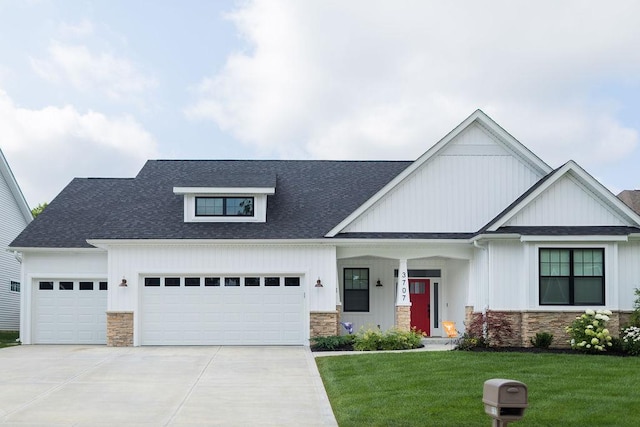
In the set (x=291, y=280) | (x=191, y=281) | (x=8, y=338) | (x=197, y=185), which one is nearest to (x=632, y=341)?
(x=291, y=280)

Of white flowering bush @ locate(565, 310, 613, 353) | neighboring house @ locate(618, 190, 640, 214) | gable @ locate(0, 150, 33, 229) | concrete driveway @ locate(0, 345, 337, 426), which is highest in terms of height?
neighboring house @ locate(618, 190, 640, 214)

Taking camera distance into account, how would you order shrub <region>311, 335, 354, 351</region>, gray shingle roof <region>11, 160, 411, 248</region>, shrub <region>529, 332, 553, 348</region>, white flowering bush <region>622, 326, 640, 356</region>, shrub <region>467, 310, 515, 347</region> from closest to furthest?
white flowering bush <region>622, 326, 640, 356</region>
shrub <region>467, 310, 515, 347</region>
shrub <region>529, 332, 553, 348</region>
shrub <region>311, 335, 354, 351</region>
gray shingle roof <region>11, 160, 411, 248</region>

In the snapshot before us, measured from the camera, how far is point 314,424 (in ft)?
41.4

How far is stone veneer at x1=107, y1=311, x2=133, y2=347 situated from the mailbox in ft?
55.7

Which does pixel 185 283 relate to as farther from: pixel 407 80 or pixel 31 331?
pixel 407 80

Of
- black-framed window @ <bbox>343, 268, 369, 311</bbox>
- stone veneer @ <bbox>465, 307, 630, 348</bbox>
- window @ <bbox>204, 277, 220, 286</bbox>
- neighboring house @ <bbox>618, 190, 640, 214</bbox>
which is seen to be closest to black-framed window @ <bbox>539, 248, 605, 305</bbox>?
stone veneer @ <bbox>465, 307, 630, 348</bbox>

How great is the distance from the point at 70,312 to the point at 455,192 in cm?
1353

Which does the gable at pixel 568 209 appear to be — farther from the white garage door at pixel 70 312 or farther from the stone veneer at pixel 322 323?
the white garage door at pixel 70 312

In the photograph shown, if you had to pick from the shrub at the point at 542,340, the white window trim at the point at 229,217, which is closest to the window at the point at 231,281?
the white window trim at the point at 229,217

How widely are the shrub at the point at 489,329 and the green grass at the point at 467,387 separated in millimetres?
1569

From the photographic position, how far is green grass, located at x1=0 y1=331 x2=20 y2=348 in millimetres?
26734

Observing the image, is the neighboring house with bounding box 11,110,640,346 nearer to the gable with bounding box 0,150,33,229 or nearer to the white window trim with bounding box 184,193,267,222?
the white window trim with bounding box 184,193,267,222

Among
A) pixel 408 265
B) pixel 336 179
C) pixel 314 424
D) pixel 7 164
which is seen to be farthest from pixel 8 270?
pixel 314 424

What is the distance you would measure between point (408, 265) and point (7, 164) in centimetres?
1814
